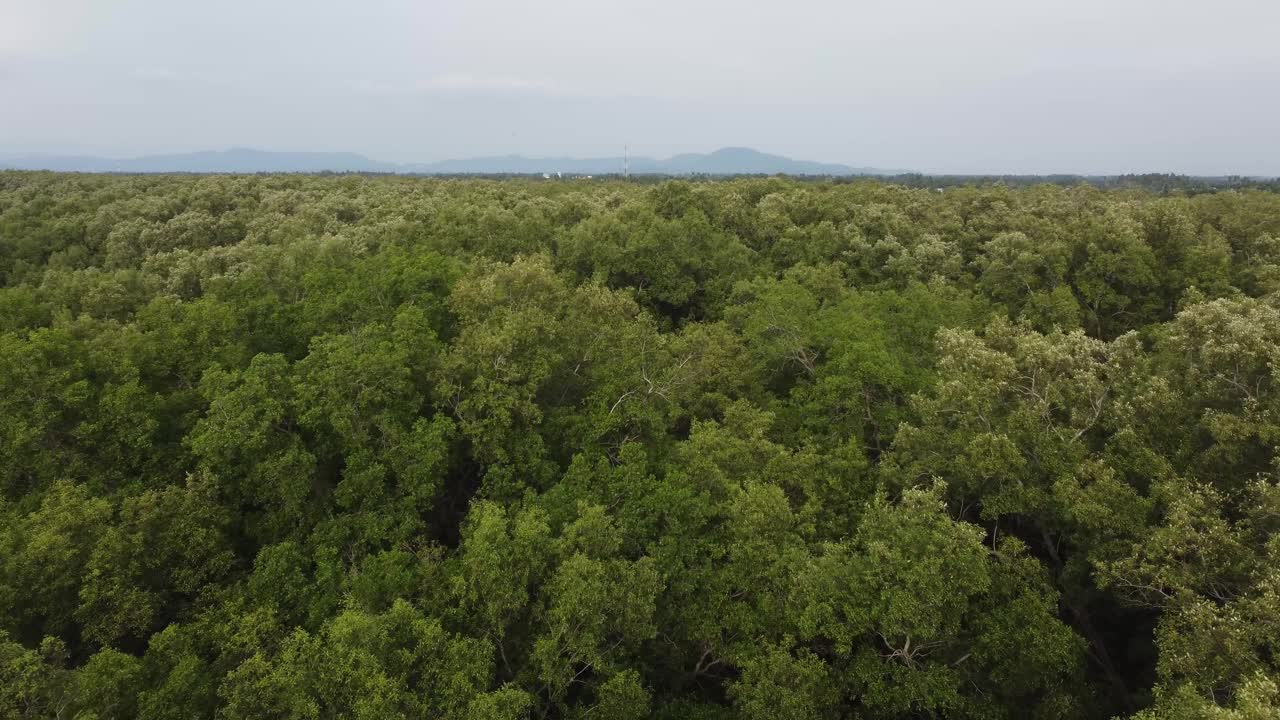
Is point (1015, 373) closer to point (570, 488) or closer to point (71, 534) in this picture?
point (570, 488)

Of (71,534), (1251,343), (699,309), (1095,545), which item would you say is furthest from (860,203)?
(71,534)

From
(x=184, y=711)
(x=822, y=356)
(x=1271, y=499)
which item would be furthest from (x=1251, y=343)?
(x=184, y=711)

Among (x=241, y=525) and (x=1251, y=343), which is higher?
(x=1251, y=343)

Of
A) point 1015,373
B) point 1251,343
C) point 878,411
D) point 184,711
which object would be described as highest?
point 1251,343

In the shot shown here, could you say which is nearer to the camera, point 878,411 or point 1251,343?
point 1251,343

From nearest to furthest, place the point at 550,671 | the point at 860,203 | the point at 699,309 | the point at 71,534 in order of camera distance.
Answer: the point at 550,671, the point at 71,534, the point at 699,309, the point at 860,203

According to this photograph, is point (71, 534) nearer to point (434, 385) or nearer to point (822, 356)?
point (434, 385)

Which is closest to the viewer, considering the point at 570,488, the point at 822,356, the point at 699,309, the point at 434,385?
the point at 570,488
